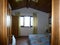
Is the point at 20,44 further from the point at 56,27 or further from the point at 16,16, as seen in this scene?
the point at 56,27

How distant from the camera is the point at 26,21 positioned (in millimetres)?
10664

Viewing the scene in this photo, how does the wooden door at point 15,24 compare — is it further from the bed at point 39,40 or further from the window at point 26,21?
the bed at point 39,40

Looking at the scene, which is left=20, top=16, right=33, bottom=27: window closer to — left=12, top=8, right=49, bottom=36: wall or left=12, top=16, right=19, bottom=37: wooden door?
left=12, top=8, right=49, bottom=36: wall

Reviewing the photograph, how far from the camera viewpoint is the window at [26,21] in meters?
10.6

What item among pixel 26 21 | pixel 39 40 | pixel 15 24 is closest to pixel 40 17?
pixel 26 21

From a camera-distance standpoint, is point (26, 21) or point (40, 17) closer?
point (40, 17)

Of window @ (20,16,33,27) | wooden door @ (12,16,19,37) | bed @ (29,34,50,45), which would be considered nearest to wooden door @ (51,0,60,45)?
bed @ (29,34,50,45)

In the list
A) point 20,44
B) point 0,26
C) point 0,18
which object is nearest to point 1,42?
point 0,26

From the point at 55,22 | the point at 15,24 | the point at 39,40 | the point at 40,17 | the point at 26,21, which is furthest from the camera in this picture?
the point at 26,21

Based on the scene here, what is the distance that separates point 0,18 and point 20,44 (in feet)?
19.6

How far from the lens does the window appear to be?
10582mm

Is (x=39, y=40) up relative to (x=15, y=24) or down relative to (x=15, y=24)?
down

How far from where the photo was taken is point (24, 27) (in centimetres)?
1052

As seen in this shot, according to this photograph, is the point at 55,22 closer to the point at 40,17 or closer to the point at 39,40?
the point at 39,40
